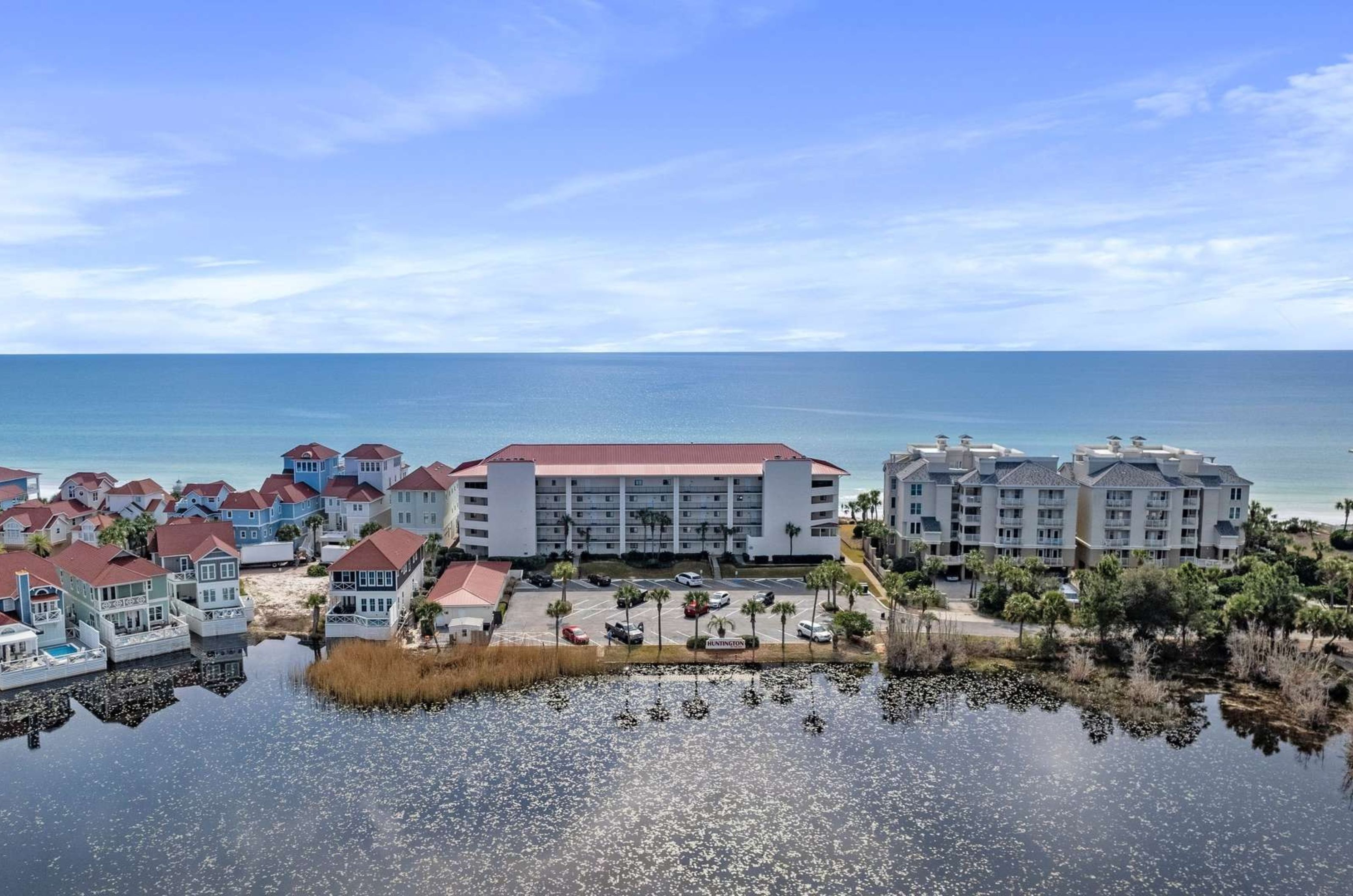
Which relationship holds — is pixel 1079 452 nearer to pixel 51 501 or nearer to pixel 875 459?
pixel 875 459

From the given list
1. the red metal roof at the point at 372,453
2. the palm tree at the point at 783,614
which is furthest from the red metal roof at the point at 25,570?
the palm tree at the point at 783,614

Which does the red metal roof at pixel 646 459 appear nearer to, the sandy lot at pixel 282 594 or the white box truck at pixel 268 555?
the sandy lot at pixel 282 594

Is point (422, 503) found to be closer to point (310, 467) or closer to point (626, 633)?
point (310, 467)

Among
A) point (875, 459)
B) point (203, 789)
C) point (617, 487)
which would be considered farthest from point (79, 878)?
point (875, 459)

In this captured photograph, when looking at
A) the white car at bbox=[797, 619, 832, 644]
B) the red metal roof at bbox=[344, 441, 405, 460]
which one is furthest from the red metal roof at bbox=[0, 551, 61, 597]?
the white car at bbox=[797, 619, 832, 644]

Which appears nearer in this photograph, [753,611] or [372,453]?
[753,611]

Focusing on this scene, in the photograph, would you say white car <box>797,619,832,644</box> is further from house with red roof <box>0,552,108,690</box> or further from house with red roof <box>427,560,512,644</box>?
house with red roof <box>0,552,108,690</box>

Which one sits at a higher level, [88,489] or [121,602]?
[88,489]

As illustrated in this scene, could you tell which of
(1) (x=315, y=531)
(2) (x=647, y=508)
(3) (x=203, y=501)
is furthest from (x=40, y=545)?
(2) (x=647, y=508)
